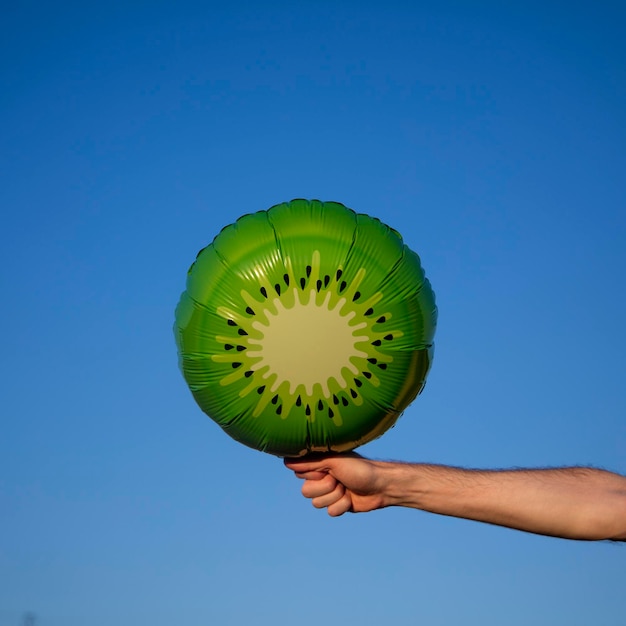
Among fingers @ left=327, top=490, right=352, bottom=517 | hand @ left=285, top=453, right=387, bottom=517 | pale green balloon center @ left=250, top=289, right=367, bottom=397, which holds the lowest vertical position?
fingers @ left=327, top=490, right=352, bottom=517

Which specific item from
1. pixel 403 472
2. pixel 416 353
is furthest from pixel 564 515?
pixel 416 353

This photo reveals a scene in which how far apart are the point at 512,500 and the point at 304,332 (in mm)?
2267

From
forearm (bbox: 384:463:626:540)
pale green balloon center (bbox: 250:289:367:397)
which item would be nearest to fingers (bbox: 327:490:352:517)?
forearm (bbox: 384:463:626:540)

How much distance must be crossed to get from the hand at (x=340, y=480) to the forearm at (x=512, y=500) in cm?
11

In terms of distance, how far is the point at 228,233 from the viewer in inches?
319

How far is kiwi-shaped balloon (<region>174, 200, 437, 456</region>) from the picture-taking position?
7.65m

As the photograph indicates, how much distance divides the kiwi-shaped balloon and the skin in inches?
23.1

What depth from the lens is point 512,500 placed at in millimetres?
8570

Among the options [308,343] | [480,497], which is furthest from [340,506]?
[308,343]

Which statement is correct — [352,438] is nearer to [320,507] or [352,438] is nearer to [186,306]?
[320,507]

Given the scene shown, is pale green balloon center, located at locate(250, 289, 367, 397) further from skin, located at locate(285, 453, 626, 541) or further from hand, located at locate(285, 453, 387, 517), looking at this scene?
Answer: skin, located at locate(285, 453, 626, 541)

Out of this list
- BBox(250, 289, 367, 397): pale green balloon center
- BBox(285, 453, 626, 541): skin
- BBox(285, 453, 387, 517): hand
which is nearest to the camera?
BBox(250, 289, 367, 397): pale green balloon center

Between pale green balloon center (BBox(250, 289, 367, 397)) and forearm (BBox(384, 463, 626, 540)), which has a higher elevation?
pale green balloon center (BBox(250, 289, 367, 397))

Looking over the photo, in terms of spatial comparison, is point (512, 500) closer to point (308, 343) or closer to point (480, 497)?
point (480, 497)
